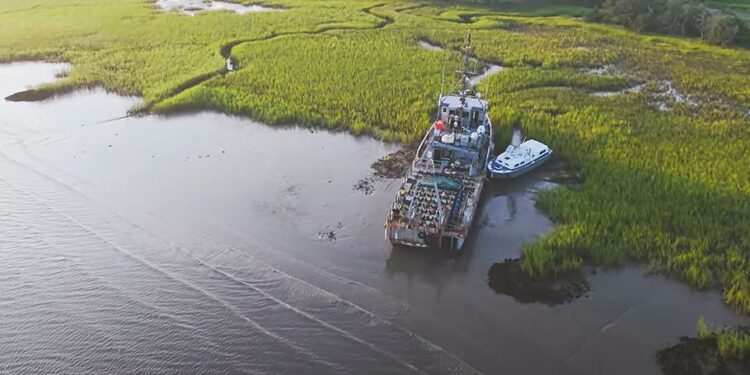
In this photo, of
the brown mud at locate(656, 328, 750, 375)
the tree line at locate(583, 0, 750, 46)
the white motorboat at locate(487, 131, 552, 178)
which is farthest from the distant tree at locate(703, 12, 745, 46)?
the brown mud at locate(656, 328, 750, 375)

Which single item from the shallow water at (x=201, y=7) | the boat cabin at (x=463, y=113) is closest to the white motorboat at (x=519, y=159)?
the boat cabin at (x=463, y=113)

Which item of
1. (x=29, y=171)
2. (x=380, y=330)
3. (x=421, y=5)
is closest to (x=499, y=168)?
(x=380, y=330)

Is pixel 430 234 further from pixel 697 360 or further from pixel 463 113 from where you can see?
pixel 697 360

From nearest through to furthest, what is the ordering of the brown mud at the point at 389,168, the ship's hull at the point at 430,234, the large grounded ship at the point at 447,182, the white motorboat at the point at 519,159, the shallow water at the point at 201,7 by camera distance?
the ship's hull at the point at 430,234 → the large grounded ship at the point at 447,182 → the brown mud at the point at 389,168 → the white motorboat at the point at 519,159 → the shallow water at the point at 201,7

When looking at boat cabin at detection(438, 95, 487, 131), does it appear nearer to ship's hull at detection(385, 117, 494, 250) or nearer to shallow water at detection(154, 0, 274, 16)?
ship's hull at detection(385, 117, 494, 250)

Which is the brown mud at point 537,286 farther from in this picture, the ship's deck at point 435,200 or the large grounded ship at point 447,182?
the ship's deck at point 435,200

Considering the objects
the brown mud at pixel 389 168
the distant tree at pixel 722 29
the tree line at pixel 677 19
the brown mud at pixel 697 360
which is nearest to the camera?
the brown mud at pixel 697 360

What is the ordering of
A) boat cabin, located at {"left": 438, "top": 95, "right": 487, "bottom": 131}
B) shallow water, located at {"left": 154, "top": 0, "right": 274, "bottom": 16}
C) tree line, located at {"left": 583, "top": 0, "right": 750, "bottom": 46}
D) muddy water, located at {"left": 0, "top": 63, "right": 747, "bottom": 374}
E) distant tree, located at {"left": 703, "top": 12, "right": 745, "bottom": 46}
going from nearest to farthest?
1. muddy water, located at {"left": 0, "top": 63, "right": 747, "bottom": 374}
2. boat cabin, located at {"left": 438, "top": 95, "right": 487, "bottom": 131}
3. distant tree, located at {"left": 703, "top": 12, "right": 745, "bottom": 46}
4. tree line, located at {"left": 583, "top": 0, "right": 750, "bottom": 46}
5. shallow water, located at {"left": 154, "top": 0, "right": 274, "bottom": 16}
